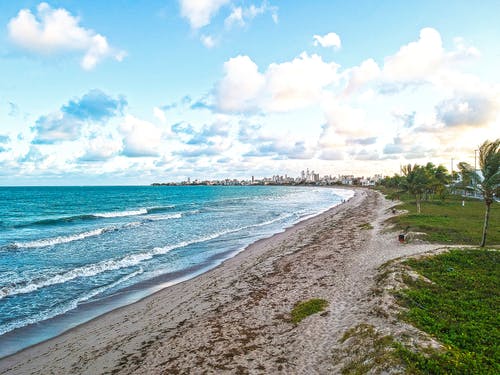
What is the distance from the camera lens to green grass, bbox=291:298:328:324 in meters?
11.9

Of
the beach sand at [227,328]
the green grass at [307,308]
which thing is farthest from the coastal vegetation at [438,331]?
the green grass at [307,308]

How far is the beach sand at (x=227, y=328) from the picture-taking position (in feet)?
30.6

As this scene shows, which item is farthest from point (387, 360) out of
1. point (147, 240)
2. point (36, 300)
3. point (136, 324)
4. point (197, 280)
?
point (147, 240)

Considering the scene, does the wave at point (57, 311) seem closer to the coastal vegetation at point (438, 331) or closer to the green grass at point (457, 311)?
the coastal vegetation at point (438, 331)

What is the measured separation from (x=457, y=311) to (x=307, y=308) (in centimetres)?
503

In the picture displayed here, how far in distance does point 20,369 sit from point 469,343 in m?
13.3

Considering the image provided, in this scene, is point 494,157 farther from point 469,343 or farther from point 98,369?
point 98,369

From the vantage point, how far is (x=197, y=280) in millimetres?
19031

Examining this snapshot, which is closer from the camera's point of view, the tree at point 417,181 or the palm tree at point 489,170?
the palm tree at point 489,170

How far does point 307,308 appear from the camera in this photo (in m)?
12.5

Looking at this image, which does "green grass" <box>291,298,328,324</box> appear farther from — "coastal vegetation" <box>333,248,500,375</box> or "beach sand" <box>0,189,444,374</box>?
"coastal vegetation" <box>333,248,500,375</box>

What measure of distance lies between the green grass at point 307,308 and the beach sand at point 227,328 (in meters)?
0.32

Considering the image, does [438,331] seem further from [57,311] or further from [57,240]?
[57,240]

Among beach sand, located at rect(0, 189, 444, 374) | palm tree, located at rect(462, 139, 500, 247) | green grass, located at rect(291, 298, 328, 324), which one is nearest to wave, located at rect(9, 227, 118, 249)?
beach sand, located at rect(0, 189, 444, 374)
